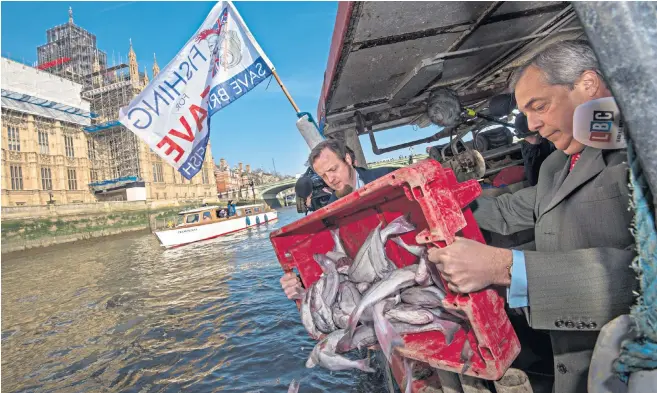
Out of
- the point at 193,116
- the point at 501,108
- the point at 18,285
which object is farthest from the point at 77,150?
the point at 501,108

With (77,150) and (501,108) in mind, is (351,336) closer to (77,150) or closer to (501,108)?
(501,108)

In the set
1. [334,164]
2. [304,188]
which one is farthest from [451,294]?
[304,188]

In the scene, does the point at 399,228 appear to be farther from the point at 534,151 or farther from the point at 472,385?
the point at 534,151

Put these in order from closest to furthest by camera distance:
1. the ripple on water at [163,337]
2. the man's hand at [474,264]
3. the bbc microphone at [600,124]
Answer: the bbc microphone at [600,124] → the man's hand at [474,264] → the ripple on water at [163,337]

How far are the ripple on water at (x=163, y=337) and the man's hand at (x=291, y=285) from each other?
1.68 meters

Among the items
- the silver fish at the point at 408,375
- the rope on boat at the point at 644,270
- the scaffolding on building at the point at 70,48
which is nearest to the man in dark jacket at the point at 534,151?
the silver fish at the point at 408,375

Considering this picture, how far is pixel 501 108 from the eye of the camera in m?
4.37

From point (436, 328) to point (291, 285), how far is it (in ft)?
4.58

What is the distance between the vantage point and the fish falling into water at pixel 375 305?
204 cm

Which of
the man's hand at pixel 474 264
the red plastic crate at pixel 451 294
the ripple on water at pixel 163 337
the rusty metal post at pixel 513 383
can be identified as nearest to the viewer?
the man's hand at pixel 474 264

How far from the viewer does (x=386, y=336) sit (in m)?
2.00

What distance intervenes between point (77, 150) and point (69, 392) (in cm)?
5073

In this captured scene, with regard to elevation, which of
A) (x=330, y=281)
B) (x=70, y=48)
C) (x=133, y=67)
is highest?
(x=70, y=48)

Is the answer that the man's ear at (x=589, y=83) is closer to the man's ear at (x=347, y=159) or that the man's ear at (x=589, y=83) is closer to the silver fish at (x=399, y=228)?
the silver fish at (x=399, y=228)
